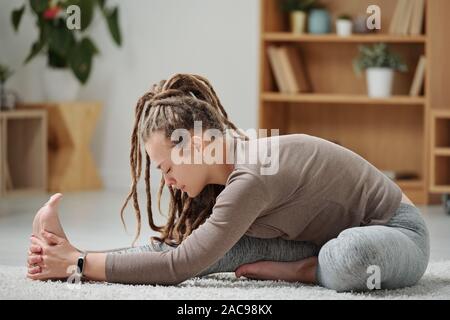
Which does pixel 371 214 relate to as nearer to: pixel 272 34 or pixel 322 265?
pixel 322 265

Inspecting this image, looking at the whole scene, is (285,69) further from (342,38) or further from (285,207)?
(285,207)

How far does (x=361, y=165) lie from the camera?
213 centimetres

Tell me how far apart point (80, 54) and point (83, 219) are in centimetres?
128

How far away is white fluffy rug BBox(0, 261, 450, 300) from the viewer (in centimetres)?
195

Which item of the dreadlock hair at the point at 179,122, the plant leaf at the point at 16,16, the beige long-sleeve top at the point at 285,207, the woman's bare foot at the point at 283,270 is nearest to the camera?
the beige long-sleeve top at the point at 285,207

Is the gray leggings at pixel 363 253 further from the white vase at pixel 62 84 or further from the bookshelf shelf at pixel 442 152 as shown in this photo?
the white vase at pixel 62 84

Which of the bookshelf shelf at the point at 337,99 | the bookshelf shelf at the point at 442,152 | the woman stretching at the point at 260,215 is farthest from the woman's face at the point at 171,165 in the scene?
the bookshelf shelf at the point at 337,99

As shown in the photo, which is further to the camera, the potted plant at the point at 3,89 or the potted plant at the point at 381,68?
the potted plant at the point at 3,89

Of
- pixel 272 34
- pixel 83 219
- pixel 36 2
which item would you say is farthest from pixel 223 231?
pixel 36 2

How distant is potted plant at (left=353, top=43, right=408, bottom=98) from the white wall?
2.07 feet

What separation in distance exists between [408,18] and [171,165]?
2.56 meters

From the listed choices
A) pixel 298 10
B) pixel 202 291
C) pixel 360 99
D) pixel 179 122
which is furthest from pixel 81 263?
pixel 298 10

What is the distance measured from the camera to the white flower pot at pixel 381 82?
14.3 feet

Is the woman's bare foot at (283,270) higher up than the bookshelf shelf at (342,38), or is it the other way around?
the bookshelf shelf at (342,38)
